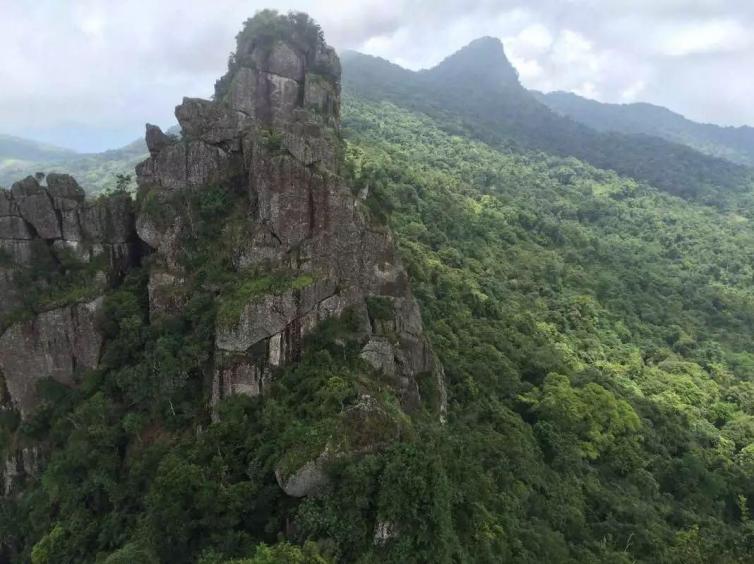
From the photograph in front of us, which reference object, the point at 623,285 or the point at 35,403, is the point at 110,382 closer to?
the point at 35,403

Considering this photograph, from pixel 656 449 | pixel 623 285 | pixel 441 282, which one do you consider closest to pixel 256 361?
pixel 441 282

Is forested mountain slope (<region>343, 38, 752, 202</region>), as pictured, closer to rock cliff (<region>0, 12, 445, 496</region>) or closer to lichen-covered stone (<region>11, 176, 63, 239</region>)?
rock cliff (<region>0, 12, 445, 496</region>)

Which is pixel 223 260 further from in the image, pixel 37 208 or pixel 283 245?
pixel 37 208

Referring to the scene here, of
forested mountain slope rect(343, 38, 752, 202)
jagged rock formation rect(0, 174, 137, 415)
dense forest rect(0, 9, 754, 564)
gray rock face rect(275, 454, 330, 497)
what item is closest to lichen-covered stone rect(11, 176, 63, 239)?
jagged rock formation rect(0, 174, 137, 415)

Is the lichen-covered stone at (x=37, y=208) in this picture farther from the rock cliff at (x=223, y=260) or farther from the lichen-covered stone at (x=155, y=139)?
the lichen-covered stone at (x=155, y=139)

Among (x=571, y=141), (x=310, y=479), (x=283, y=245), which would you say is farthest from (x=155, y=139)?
(x=571, y=141)

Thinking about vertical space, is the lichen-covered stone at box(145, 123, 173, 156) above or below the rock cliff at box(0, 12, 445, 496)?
above

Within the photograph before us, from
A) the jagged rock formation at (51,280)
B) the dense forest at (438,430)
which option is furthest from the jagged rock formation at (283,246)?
the jagged rock formation at (51,280)
